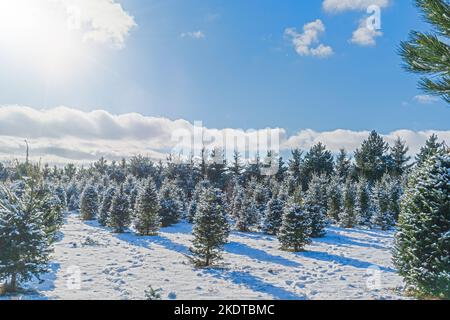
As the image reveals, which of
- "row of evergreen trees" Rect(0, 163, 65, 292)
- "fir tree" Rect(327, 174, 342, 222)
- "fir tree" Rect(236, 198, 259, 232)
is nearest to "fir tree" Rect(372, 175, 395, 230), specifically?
"fir tree" Rect(327, 174, 342, 222)

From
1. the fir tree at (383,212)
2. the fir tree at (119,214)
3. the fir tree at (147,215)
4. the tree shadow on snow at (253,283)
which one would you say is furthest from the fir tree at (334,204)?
the tree shadow on snow at (253,283)

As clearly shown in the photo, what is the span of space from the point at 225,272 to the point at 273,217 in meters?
10.8

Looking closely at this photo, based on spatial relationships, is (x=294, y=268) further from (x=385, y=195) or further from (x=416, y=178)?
(x=385, y=195)

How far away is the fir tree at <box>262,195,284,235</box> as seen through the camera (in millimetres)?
20344

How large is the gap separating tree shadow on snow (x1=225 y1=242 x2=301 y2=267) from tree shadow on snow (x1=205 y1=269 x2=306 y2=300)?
7.95 feet

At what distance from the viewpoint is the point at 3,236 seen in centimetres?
730

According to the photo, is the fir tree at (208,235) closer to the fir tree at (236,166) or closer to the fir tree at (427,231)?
the fir tree at (427,231)

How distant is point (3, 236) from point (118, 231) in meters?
13.6

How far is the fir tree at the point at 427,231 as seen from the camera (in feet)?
22.5

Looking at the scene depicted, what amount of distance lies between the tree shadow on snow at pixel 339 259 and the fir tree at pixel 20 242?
10.00m

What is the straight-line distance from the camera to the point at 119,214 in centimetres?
2084

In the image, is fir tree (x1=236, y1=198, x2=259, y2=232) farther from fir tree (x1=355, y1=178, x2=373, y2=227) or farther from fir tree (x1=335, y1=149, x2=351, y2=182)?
fir tree (x1=335, y1=149, x2=351, y2=182)
